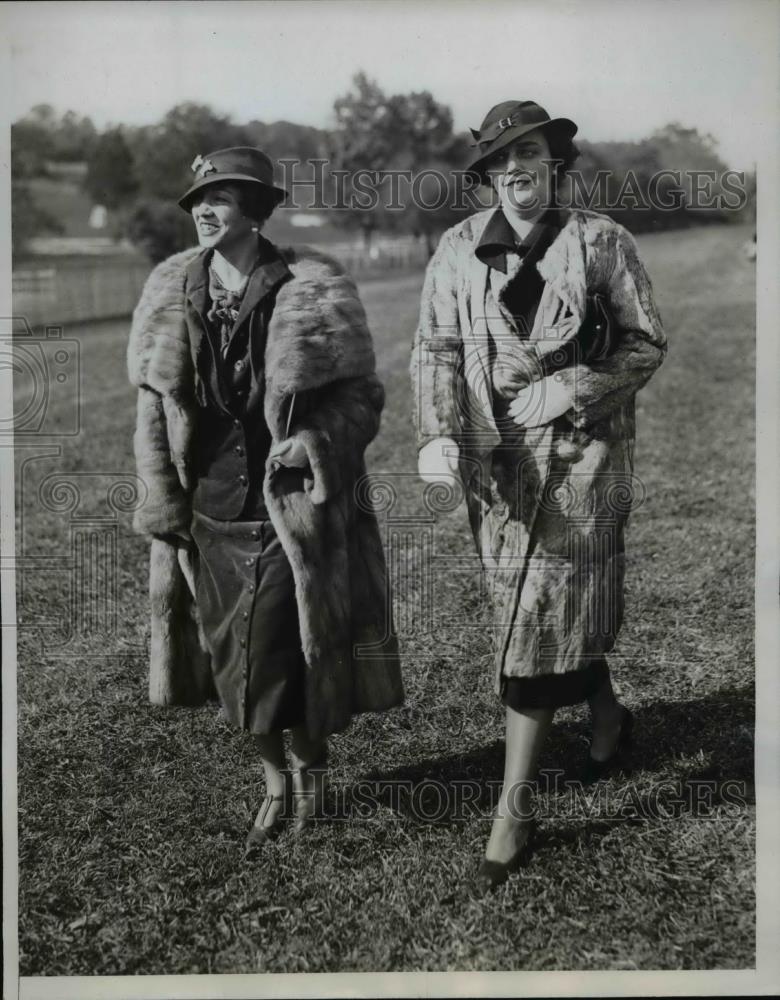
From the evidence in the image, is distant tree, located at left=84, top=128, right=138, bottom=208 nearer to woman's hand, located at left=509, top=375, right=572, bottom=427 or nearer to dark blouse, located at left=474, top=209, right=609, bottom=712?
dark blouse, located at left=474, top=209, right=609, bottom=712

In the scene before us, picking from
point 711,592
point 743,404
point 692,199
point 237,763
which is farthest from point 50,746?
point 743,404

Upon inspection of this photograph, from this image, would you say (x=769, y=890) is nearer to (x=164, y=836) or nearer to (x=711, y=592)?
(x=711, y=592)

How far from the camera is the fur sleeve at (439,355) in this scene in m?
3.19

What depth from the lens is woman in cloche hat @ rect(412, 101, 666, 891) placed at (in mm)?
3123

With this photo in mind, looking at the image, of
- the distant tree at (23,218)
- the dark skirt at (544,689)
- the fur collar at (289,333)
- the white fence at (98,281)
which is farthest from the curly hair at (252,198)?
the dark skirt at (544,689)

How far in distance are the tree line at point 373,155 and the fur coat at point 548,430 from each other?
0.28 m

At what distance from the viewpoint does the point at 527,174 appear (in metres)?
3.12

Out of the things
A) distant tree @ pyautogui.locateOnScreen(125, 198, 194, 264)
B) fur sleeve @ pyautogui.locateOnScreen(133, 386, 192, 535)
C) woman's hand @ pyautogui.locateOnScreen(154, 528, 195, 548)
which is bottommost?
woman's hand @ pyautogui.locateOnScreen(154, 528, 195, 548)

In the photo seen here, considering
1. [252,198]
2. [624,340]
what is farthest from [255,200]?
[624,340]

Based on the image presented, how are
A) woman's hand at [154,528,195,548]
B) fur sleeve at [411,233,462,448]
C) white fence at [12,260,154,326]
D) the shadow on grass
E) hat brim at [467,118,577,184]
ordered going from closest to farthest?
hat brim at [467,118,577,184], fur sleeve at [411,233,462,448], woman's hand at [154,528,195,548], the shadow on grass, white fence at [12,260,154,326]

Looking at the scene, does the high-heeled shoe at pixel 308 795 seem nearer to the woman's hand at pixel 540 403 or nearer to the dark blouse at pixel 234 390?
the dark blouse at pixel 234 390

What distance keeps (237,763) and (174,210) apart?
73.4 inches

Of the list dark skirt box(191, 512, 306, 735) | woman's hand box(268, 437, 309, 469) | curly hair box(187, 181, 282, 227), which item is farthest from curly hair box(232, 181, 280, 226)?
dark skirt box(191, 512, 306, 735)

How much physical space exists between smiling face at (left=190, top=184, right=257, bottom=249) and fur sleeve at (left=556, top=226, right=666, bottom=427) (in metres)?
1.05
